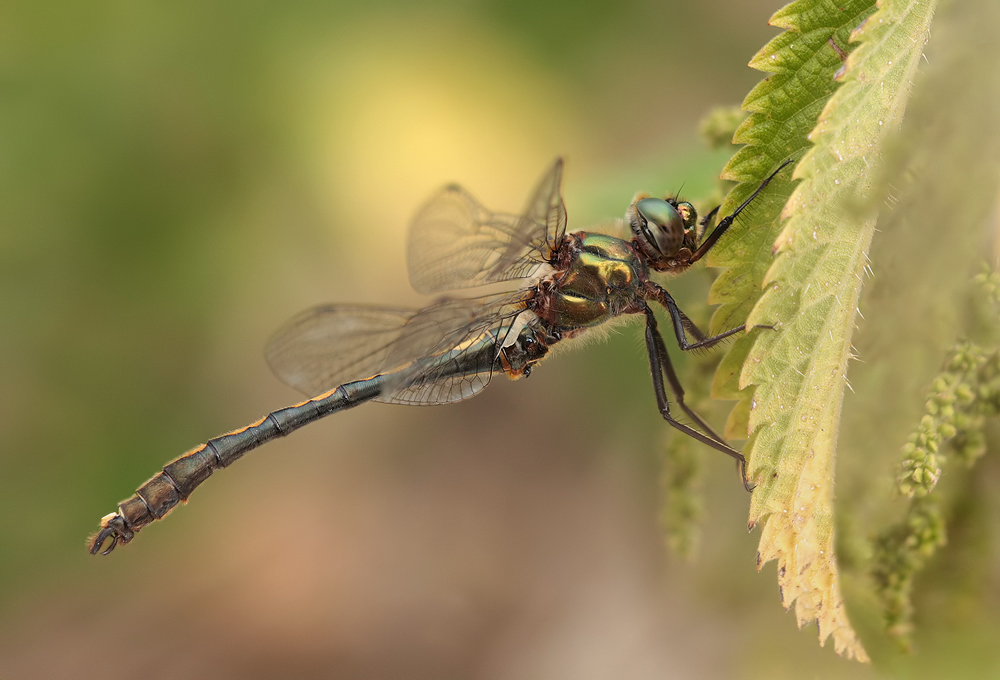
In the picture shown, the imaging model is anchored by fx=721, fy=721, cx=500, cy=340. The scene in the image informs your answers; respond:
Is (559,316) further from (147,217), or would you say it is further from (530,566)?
(147,217)

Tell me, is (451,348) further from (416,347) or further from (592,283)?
(592,283)

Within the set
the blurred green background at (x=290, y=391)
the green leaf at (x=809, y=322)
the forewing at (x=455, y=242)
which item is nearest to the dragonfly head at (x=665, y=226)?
the forewing at (x=455, y=242)

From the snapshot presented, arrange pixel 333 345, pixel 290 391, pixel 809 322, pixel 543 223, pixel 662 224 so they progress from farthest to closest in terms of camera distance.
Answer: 1. pixel 290 391
2. pixel 333 345
3. pixel 543 223
4. pixel 662 224
5. pixel 809 322

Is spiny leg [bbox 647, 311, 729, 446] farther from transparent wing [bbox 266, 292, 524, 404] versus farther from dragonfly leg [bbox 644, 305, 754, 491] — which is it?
transparent wing [bbox 266, 292, 524, 404]

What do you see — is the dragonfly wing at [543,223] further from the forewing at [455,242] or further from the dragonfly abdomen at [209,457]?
the dragonfly abdomen at [209,457]

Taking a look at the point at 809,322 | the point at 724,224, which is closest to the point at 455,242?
the point at 724,224

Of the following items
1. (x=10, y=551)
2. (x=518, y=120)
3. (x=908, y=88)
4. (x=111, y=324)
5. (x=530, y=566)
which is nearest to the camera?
(x=908, y=88)

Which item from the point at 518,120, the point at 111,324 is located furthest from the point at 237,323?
the point at 518,120

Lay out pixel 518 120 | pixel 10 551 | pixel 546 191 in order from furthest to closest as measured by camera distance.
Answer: pixel 518 120 → pixel 10 551 → pixel 546 191
